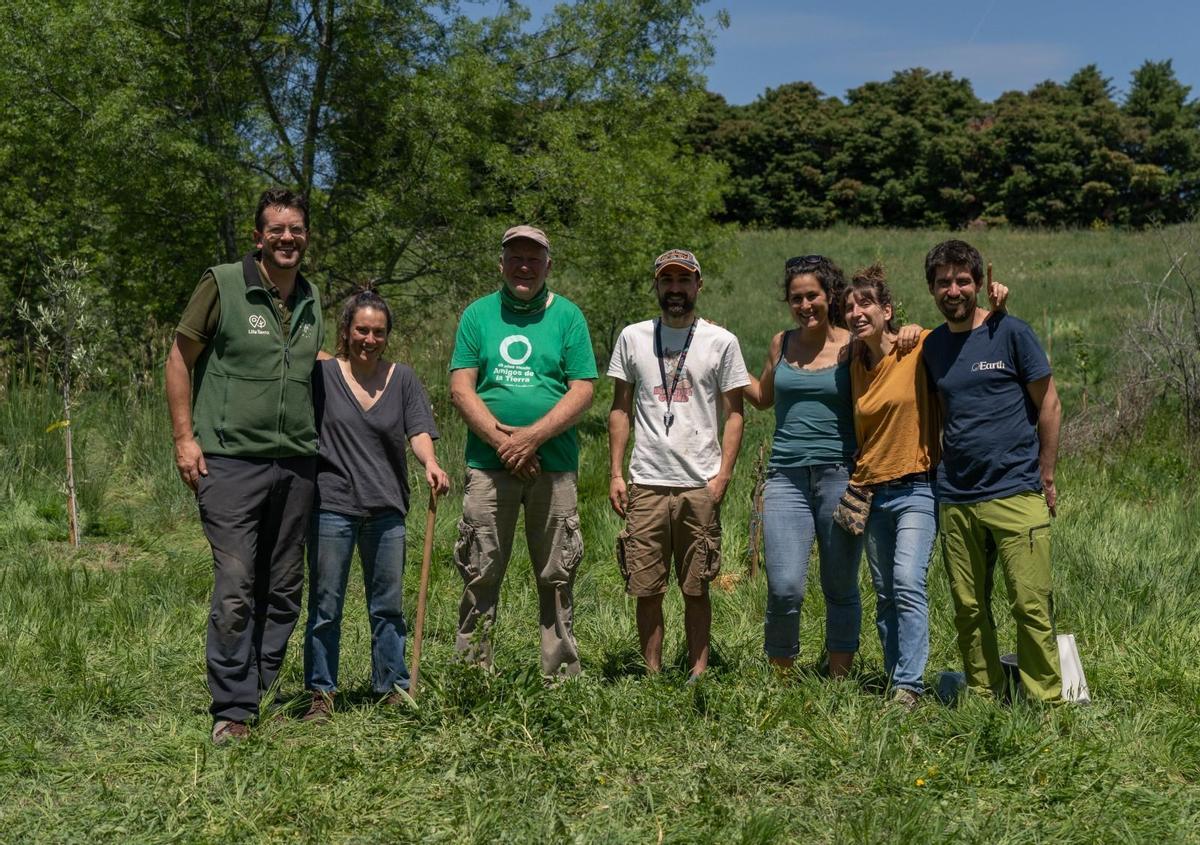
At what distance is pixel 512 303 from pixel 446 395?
7497mm

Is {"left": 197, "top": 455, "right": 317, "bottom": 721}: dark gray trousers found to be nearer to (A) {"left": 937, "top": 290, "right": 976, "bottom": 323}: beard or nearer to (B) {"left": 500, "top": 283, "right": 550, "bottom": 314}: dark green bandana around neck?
(B) {"left": 500, "top": 283, "right": 550, "bottom": 314}: dark green bandana around neck

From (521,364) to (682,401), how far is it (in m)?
0.71

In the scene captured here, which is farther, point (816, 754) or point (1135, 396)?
point (1135, 396)

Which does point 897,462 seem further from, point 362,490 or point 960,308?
point 362,490

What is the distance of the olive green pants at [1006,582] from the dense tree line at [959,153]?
39857 mm

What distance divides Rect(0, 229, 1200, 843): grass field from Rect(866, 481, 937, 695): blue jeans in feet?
0.72

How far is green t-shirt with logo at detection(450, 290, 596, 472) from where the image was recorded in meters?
4.46

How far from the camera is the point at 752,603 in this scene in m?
6.17

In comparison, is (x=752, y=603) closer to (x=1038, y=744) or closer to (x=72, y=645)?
(x=1038, y=744)

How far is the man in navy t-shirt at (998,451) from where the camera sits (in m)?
4.15

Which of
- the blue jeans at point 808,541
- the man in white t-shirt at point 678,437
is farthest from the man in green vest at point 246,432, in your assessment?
the blue jeans at point 808,541

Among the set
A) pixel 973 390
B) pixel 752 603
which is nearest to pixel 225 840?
pixel 973 390

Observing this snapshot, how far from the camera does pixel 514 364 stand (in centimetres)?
448

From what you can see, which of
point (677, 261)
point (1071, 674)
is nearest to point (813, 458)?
point (677, 261)
